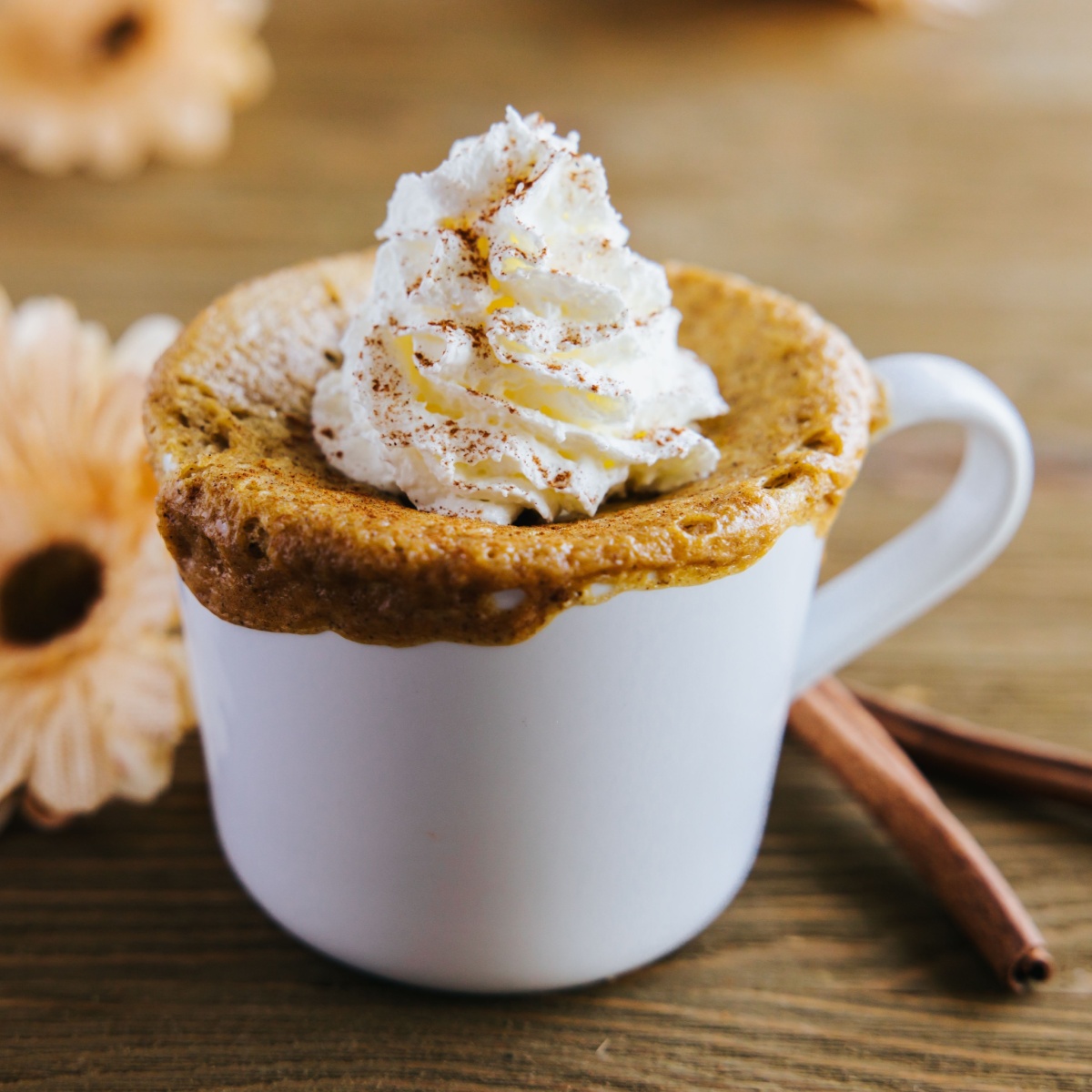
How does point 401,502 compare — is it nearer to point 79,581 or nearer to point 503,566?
point 503,566

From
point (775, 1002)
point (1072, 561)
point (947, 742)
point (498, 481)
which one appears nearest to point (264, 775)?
point (498, 481)

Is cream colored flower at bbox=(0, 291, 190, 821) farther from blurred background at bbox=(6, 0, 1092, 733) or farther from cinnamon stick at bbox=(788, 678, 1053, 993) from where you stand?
blurred background at bbox=(6, 0, 1092, 733)

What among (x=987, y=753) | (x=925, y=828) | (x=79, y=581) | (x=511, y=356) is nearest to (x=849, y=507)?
(x=987, y=753)

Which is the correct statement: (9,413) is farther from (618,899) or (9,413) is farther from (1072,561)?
(1072,561)

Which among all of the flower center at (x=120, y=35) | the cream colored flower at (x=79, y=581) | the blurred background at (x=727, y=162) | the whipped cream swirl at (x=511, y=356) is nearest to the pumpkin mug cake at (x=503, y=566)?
the whipped cream swirl at (x=511, y=356)

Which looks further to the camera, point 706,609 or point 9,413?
point 9,413

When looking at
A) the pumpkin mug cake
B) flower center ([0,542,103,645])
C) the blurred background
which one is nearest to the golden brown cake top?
the pumpkin mug cake
